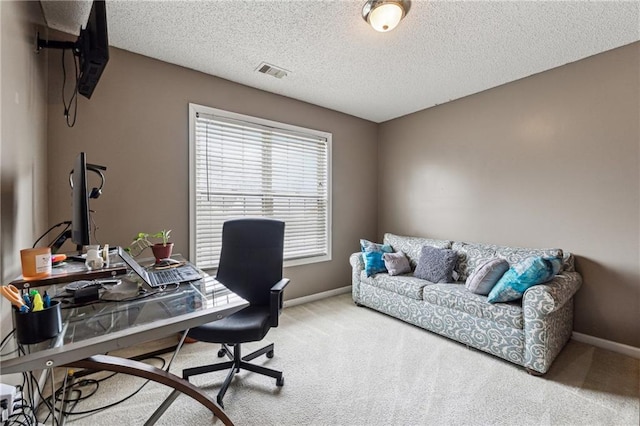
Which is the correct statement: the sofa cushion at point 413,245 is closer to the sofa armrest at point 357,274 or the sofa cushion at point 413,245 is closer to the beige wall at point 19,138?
the sofa armrest at point 357,274

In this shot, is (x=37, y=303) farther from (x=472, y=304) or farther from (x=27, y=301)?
(x=472, y=304)

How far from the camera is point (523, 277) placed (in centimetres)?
218

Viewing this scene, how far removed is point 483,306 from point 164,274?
8.03 feet

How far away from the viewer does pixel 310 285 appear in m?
3.67

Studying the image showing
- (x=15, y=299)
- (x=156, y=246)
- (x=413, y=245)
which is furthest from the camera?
(x=413, y=245)

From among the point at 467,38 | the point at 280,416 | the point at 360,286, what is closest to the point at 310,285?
the point at 360,286

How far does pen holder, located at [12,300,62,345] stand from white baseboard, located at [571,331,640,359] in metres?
3.74

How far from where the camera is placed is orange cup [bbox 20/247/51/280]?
122 cm

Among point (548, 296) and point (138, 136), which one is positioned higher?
point (138, 136)

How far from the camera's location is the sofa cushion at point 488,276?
2.46m

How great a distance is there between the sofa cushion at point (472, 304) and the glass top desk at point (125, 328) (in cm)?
203

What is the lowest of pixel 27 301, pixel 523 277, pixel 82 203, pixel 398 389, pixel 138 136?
pixel 398 389

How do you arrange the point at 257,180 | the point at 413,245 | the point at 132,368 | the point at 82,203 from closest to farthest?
the point at 132,368
the point at 82,203
the point at 257,180
the point at 413,245

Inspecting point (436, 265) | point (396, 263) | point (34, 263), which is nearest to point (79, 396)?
point (34, 263)
